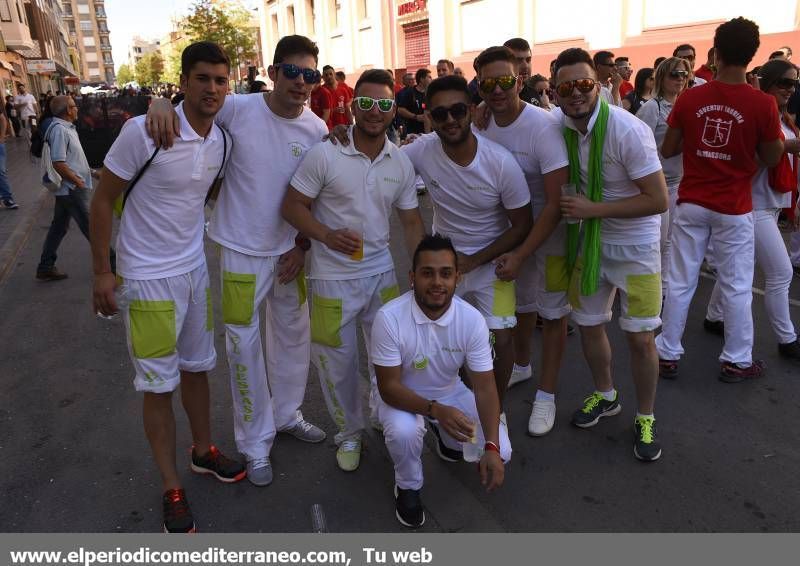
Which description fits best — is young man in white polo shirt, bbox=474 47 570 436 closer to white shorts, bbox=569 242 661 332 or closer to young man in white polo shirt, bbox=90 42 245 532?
white shorts, bbox=569 242 661 332

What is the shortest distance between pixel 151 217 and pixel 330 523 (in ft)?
5.21

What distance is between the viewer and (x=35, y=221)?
9914mm

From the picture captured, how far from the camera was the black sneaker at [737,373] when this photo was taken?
4.04m

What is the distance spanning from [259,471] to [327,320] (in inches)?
33.5

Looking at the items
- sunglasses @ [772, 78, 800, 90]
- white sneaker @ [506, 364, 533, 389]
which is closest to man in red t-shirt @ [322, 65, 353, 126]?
sunglasses @ [772, 78, 800, 90]

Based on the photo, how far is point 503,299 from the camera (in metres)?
3.27

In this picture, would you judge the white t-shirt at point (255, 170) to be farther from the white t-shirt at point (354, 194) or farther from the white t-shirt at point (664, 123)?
the white t-shirt at point (664, 123)

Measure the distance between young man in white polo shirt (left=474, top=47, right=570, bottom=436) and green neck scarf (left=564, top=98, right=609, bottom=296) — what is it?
0.05 meters

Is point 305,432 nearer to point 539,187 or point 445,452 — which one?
point 445,452

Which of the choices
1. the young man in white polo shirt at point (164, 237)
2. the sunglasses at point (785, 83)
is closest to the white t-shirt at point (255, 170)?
the young man in white polo shirt at point (164, 237)

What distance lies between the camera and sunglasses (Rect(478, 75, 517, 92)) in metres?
3.02

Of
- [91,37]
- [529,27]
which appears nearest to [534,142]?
[529,27]

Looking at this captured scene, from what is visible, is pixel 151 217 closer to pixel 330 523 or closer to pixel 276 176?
pixel 276 176
